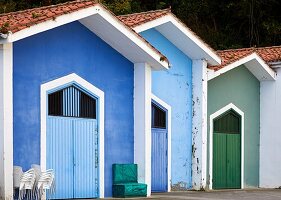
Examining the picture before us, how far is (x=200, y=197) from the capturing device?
1628 centimetres

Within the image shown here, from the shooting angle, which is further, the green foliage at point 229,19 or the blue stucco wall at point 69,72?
the green foliage at point 229,19

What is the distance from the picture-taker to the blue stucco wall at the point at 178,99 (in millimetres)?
18266

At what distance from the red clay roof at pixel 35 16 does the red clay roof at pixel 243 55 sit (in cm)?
665

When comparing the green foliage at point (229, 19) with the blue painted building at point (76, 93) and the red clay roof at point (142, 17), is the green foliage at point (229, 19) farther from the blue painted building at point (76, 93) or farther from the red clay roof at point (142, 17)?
the blue painted building at point (76, 93)

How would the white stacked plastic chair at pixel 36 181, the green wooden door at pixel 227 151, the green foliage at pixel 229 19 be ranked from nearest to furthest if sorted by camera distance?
the white stacked plastic chair at pixel 36 181, the green wooden door at pixel 227 151, the green foliage at pixel 229 19

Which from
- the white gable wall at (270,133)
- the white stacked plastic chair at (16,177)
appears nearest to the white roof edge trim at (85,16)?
the white stacked plastic chair at (16,177)

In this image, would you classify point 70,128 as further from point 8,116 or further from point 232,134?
point 232,134

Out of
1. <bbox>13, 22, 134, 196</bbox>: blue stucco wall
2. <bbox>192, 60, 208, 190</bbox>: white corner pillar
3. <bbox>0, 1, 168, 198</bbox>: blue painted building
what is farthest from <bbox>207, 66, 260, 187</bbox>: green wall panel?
<bbox>13, 22, 134, 196</bbox>: blue stucco wall

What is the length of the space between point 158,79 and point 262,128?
18.2ft

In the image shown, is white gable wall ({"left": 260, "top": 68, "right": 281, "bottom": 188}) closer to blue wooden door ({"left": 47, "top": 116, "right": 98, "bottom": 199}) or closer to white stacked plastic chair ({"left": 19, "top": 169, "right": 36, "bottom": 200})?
blue wooden door ({"left": 47, "top": 116, "right": 98, "bottom": 199})

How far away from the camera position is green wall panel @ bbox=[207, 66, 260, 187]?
806 inches

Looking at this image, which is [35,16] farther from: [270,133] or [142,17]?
[270,133]

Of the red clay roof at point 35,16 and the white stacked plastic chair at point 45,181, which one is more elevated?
the red clay roof at point 35,16

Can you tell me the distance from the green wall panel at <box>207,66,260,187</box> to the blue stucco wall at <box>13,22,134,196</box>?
5.38m
